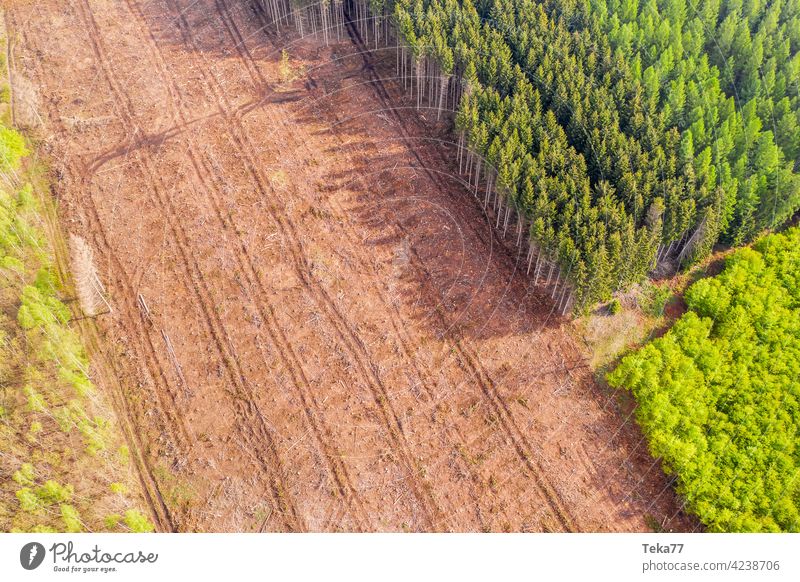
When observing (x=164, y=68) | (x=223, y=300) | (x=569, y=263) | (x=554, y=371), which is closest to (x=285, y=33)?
(x=164, y=68)

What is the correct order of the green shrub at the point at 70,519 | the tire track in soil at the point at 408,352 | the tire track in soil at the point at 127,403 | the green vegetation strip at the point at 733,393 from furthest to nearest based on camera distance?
the tire track in soil at the point at 408,352 → the tire track in soil at the point at 127,403 → the green vegetation strip at the point at 733,393 → the green shrub at the point at 70,519

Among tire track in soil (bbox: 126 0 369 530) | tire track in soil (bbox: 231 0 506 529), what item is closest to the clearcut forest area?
tire track in soil (bbox: 231 0 506 529)

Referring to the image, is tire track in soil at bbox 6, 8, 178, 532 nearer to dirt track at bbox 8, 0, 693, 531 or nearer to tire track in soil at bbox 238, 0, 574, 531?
dirt track at bbox 8, 0, 693, 531

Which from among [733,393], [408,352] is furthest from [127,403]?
[733,393]

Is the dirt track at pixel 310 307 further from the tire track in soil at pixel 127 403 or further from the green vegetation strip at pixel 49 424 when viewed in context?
the green vegetation strip at pixel 49 424

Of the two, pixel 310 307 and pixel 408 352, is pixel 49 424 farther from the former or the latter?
pixel 408 352

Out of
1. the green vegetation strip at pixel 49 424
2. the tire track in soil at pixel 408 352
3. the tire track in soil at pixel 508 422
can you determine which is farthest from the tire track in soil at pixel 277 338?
the green vegetation strip at pixel 49 424
